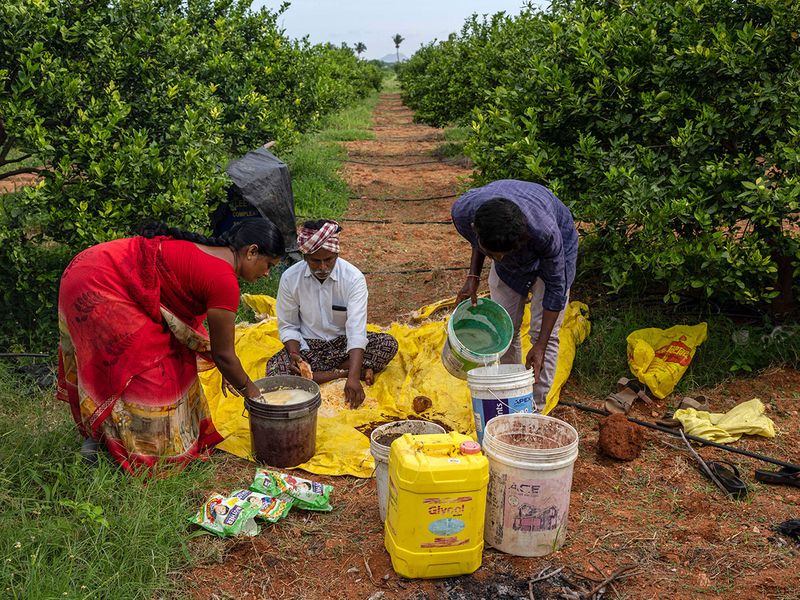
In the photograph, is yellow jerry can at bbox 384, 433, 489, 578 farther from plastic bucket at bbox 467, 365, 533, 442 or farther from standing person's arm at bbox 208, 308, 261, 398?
standing person's arm at bbox 208, 308, 261, 398

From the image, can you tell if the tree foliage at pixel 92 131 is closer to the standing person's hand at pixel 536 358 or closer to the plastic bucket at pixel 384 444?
the plastic bucket at pixel 384 444

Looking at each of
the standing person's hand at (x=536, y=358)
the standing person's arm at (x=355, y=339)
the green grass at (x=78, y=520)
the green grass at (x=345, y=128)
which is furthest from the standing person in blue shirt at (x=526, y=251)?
the green grass at (x=345, y=128)

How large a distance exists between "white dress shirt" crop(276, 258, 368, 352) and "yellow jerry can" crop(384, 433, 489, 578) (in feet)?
5.64

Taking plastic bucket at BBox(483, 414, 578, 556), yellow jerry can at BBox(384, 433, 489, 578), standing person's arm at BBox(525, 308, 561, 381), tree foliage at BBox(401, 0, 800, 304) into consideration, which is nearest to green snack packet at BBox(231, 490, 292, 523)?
yellow jerry can at BBox(384, 433, 489, 578)

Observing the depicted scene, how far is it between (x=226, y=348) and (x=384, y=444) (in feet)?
3.09

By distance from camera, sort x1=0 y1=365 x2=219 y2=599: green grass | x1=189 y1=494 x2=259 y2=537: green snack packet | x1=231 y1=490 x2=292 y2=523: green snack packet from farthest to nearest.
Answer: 1. x1=231 y1=490 x2=292 y2=523: green snack packet
2. x1=189 y1=494 x2=259 y2=537: green snack packet
3. x1=0 y1=365 x2=219 y2=599: green grass

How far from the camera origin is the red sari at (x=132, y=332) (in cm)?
324

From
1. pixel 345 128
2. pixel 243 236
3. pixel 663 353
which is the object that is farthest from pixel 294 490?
pixel 345 128

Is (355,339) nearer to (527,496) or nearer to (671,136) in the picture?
(527,496)

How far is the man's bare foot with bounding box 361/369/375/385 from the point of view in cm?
469

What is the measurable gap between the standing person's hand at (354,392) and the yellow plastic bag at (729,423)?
6.52 feet

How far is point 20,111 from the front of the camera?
4105 millimetres

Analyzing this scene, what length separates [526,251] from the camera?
3557 millimetres

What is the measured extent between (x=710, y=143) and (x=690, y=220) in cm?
53
